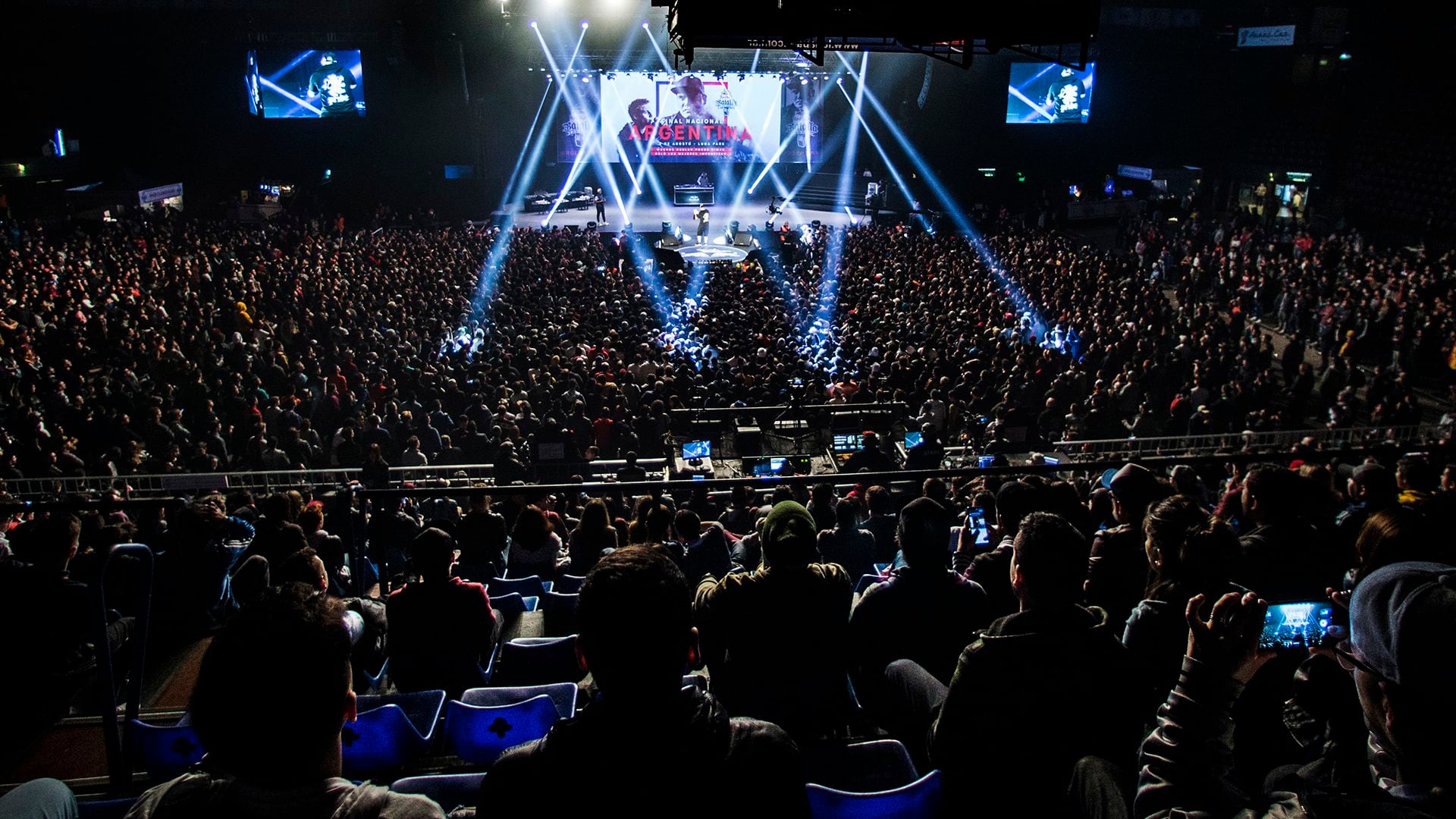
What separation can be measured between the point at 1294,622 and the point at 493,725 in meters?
2.88

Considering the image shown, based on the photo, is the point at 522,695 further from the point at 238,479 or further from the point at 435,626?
the point at 238,479

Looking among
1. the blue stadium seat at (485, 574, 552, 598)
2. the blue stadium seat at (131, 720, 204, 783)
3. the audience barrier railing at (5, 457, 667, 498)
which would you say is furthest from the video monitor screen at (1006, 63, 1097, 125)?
the blue stadium seat at (131, 720, 204, 783)

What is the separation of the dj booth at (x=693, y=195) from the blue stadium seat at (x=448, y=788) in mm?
29716

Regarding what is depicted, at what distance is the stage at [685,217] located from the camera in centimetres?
3053

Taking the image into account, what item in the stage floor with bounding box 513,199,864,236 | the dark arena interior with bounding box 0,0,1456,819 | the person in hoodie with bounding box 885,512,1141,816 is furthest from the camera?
the stage floor with bounding box 513,199,864,236

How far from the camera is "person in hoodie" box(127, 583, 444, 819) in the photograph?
4.55 feet

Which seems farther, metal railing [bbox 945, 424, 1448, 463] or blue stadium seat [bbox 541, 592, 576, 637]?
metal railing [bbox 945, 424, 1448, 463]

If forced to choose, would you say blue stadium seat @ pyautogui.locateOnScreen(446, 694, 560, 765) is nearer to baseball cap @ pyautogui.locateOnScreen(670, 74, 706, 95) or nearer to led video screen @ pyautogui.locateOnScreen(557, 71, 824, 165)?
led video screen @ pyautogui.locateOnScreen(557, 71, 824, 165)

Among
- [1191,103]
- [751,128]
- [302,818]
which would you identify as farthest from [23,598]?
[1191,103]

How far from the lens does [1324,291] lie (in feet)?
57.2

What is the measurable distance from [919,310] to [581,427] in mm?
8377

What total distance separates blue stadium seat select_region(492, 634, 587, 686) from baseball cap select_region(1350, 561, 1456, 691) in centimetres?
287

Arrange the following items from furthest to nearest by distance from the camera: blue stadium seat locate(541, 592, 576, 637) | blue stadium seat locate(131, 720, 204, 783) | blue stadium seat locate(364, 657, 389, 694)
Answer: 1. blue stadium seat locate(541, 592, 576, 637)
2. blue stadium seat locate(364, 657, 389, 694)
3. blue stadium seat locate(131, 720, 204, 783)

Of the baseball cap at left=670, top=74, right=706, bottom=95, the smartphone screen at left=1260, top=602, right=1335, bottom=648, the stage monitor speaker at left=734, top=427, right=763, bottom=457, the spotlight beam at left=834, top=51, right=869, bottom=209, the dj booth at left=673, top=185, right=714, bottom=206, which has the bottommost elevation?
the stage monitor speaker at left=734, top=427, right=763, bottom=457
